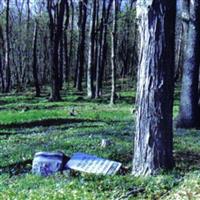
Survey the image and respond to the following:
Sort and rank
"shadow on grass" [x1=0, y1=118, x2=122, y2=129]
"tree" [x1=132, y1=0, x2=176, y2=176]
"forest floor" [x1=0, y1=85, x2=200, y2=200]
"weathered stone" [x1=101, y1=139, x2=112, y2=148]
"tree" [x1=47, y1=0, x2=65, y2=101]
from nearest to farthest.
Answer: "forest floor" [x1=0, y1=85, x2=200, y2=200] < "tree" [x1=132, y1=0, x2=176, y2=176] < "weathered stone" [x1=101, y1=139, x2=112, y2=148] < "shadow on grass" [x1=0, y1=118, x2=122, y2=129] < "tree" [x1=47, y1=0, x2=65, y2=101]

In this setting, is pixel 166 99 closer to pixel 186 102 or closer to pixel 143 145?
pixel 143 145

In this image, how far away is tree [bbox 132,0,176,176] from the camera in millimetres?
10156

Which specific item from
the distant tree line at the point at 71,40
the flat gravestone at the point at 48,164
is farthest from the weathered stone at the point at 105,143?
the distant tree line at the point at 71,40

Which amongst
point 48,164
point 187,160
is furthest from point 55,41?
point 48,164

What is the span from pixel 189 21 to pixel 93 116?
861 cm

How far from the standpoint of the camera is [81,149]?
1398 cm

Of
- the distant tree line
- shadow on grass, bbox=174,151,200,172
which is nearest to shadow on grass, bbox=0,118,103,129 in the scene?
the distant tree line

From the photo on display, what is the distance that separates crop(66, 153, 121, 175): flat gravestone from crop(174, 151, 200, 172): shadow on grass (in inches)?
57.6

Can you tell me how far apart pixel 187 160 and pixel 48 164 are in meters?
3.39

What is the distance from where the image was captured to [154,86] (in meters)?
10.2

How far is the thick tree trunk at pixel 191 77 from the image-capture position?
64.7ft

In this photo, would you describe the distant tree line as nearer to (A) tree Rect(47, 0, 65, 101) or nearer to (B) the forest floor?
(A) tree Rect(47, 0, 65, 101)

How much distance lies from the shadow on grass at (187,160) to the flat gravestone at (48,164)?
251 cm

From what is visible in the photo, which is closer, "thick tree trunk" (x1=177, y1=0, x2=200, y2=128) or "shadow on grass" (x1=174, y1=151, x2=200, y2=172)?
"shadow on grass" (x1=174, y1=151, x2=200, y2=172)
